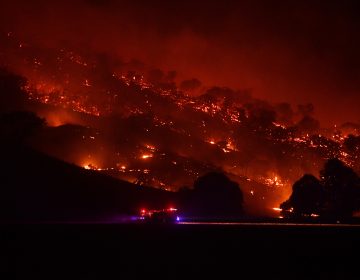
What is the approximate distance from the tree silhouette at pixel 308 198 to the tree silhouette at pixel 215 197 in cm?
991

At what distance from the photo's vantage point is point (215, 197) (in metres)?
61.7

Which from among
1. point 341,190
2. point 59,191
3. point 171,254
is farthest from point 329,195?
point 171,254

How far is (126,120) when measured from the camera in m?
172

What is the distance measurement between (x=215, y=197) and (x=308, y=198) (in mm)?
17009

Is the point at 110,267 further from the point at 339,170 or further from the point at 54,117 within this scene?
the point at 54,117

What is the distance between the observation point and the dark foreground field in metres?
→ 15.9

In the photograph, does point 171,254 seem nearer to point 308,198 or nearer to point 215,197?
point 215,197

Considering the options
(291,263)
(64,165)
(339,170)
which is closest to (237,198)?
(339,170)

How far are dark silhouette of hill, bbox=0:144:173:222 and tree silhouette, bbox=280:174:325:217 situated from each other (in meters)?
20.3

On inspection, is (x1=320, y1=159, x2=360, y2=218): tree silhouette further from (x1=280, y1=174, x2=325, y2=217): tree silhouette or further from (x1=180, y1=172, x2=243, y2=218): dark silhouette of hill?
(x1=180, y1=172, x2=243, y2=218): dark silhouette of hill

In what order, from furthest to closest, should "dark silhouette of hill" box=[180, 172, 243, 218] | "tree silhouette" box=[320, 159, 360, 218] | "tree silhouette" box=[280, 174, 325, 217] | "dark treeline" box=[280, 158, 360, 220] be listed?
"tree silhouette" box=[320, 159, 360, 218] < "dark treeline" box=[280, 158, 360, 220] < "tree silhouette" box=[280, 174, 325, 217] < "dark silhouette of hill" box=[180, 172, 243, 218]

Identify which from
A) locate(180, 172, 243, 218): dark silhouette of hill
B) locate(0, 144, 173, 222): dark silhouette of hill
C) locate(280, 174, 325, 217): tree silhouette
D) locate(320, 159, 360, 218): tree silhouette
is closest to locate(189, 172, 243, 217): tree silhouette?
locate(180, 172, 243, 218): dark silhouette of hill

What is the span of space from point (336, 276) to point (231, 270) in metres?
3.87

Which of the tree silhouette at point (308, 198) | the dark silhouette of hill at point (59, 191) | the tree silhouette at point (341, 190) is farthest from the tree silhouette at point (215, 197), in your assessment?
the tree silhouette at point (341, 190)
